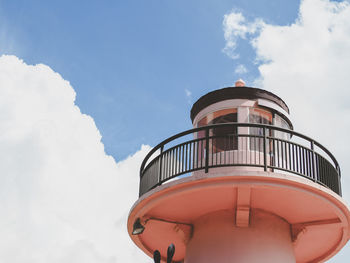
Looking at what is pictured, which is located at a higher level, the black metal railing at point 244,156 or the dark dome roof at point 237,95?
the dark dome roof at point 237,95

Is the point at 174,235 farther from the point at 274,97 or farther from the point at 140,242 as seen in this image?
the point at 274,97

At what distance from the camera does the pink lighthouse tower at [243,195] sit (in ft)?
39.6

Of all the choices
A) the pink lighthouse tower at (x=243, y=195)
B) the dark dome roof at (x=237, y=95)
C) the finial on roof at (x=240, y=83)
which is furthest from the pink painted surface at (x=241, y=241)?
the finial on roof at (x=240, y=83)

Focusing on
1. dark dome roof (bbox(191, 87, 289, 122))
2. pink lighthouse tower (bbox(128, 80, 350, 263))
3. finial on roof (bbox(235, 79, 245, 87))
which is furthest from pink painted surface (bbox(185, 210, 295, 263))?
finial on roof (bbox(235, 79, 245, 87))

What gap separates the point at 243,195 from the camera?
484 inches

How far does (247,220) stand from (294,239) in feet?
5.88

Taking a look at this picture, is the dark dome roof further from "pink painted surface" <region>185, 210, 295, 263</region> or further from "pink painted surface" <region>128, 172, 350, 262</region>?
"pink painted surface" <region>185, 210, 295, 263</region>

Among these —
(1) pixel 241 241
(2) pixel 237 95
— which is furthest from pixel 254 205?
(2) pixel 237 95

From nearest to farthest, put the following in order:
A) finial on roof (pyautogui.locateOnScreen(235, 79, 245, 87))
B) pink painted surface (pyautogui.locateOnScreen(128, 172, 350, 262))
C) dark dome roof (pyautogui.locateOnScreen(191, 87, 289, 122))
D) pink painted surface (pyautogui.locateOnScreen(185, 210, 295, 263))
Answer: pink painted surface (pyautogui.locateOnScreen(128, 172, 350, 262))
pink painted surface (pyautogui.locateOnScreen(185, 210, 295, 263))
dark dome roof (pyautogui.locateOnScreen(191, 87, 289, 122))
finial on roof (pyautogui.locateOnScreen(235, 79, 245, 87))

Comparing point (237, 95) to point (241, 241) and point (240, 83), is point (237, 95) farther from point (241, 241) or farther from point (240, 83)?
point (241, 241)

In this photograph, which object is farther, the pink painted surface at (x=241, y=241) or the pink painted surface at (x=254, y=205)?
the pink painted surface at (x=241, y=241)

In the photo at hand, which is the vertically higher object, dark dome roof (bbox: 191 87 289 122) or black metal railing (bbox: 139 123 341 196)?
dark dome roof (bbox: 191 87 289 122)

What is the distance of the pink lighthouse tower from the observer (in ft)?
39.6

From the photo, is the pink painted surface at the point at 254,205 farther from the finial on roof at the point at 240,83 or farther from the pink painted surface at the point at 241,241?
the finial on roof at the point at 240,83
